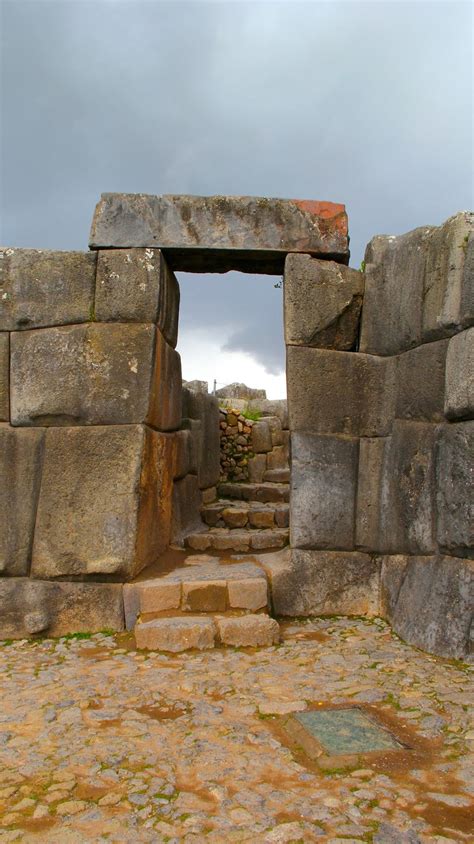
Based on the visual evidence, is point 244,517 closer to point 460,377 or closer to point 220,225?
point 220,225

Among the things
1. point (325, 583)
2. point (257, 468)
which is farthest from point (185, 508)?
point (257, 468)

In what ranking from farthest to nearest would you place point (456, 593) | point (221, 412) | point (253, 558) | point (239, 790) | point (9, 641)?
point (221, 412), point (253, 558), point (9, 641), point (456, 593), point (239, 790)

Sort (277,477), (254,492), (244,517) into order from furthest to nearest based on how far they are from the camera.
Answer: (277,477) → (254,492) → (244,517)

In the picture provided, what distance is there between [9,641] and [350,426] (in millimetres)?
3135

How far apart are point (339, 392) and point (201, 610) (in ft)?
6.75

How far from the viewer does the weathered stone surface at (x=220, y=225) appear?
5473 millimetres

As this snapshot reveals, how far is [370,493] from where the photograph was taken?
5.46m

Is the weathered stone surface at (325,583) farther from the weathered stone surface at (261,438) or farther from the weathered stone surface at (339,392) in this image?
the weathered stone surface at (261,438)

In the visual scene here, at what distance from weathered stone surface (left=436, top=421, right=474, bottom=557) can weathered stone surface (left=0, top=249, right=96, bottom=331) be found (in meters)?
2.92

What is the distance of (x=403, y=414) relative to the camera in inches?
205

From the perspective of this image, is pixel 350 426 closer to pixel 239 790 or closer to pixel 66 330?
pixel 66 330

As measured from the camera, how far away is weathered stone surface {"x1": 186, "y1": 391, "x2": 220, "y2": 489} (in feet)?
26.9

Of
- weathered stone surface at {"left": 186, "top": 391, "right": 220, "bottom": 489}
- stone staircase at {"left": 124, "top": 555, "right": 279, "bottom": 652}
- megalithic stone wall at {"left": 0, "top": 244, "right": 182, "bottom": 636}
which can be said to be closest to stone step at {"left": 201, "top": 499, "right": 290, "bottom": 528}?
weathered stone surface at {"left": 186, "top": 391, "right": 220, "bottom": 489}

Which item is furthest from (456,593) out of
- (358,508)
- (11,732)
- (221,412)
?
(221,412)
